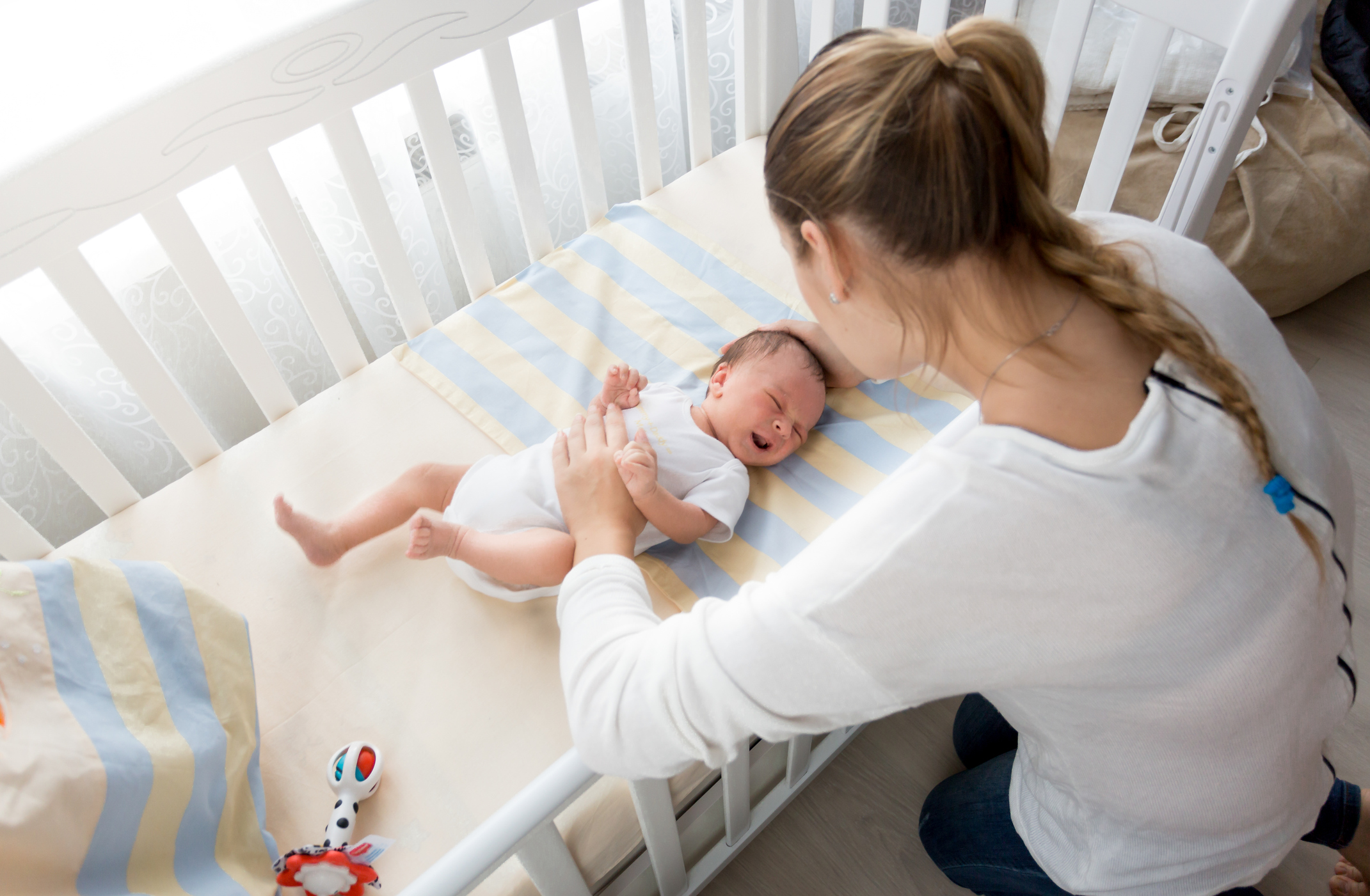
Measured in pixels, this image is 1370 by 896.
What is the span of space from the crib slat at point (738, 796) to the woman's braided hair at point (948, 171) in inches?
18.7

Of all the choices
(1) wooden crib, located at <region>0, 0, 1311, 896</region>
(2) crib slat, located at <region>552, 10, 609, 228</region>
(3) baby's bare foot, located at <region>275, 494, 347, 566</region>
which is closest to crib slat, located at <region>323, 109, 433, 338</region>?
(1) wooden crib, located at <region>0, 0, 1311, 896</region>

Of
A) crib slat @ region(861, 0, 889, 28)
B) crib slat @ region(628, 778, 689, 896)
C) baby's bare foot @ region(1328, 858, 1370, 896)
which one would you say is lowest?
baby's bare foot @ region(1328, 858, 1370, 896)

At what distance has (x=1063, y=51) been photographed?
1.14 m

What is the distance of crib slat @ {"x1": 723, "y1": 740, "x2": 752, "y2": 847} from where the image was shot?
0.94m

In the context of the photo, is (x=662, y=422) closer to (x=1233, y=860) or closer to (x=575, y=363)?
(x=575, y=363)

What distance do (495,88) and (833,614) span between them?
3.10 ft

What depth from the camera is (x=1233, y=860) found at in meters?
0.78

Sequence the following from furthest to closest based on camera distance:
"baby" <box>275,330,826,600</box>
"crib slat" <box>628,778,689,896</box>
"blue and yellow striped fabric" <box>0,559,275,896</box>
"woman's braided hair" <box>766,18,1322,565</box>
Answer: "baby" <box>275,330,826,600</box> → "crib slat" <box>628,778,689,896</box> → "blue and yellow striped fabric" <box>0,559,275,896</box> → "woman's braided hair" <box>766,18,1322,565</box>

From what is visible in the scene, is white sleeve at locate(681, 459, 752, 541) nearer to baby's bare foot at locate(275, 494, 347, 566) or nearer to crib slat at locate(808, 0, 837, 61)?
baby's bare foot at locate(275, 494, 347, 566)

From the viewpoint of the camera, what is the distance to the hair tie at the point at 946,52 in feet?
1.90

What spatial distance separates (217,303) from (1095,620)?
106 cm

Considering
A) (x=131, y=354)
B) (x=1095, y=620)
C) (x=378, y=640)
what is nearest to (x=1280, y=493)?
(x=1095, y=620)

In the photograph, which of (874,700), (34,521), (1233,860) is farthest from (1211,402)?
(34,521)

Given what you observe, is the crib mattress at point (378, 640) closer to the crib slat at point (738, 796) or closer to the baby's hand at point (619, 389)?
the crib slat at point (738, 796)
